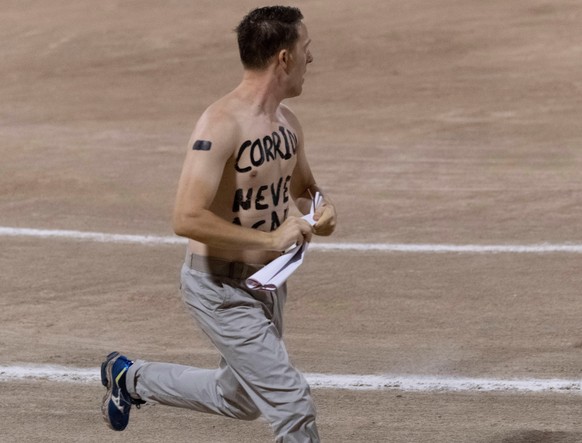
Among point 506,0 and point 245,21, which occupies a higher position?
point 245,21

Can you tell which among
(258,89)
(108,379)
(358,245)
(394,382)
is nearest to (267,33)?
(258,89)

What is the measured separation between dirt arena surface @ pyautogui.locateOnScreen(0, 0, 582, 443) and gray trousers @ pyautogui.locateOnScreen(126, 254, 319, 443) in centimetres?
86

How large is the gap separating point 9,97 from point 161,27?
3.85 m

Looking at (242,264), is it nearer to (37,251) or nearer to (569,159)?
(37,251)

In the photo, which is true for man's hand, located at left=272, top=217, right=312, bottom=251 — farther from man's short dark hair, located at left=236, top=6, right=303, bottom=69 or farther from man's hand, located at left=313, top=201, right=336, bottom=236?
man's short dark hair, located at left=236, top=6, right=303, bottom=69

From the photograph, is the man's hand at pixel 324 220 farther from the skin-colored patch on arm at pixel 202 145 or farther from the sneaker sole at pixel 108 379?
the sneaker sole at pixel 108 379

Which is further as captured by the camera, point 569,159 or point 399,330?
point 569,159

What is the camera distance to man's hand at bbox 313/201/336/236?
533cm

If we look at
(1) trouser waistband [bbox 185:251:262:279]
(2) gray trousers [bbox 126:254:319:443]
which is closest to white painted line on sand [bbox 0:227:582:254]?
(2) gray trousers [bbox 126:254:319:443]

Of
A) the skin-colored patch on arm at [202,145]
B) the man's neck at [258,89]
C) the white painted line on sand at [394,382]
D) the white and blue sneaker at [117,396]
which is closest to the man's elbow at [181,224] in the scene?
the skin-colored patch on arm at [202,145]

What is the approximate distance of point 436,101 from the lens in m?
15.7

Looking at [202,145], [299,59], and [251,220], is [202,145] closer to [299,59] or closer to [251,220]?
[251,220]

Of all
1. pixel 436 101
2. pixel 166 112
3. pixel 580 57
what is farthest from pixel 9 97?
pixel 580 57

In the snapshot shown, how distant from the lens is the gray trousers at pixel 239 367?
5062 millimetres
